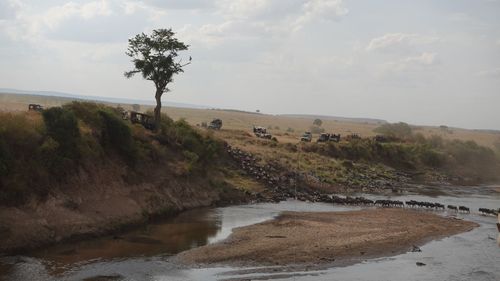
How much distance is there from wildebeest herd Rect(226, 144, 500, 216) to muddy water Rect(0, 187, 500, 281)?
47.8 ft

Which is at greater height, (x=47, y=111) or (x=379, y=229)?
(x=47, y=111)

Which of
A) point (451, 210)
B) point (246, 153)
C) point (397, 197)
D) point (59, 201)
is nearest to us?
point (59, 201)

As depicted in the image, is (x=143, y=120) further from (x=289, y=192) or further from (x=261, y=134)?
(x=261, y=134)

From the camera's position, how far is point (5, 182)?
119ft

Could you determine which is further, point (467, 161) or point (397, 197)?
point (467, 161)

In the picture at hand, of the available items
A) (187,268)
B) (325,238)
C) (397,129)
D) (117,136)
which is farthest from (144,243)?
(397,129)

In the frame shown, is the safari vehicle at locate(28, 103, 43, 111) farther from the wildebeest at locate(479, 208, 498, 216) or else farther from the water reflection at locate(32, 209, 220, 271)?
the wildebeest at locate(479, 208, 498, 216)

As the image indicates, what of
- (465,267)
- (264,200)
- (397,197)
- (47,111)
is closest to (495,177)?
(397,197)

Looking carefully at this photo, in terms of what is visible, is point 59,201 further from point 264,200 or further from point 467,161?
point 467,161

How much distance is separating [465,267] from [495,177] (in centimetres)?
7774

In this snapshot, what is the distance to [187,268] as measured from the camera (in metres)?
32.6

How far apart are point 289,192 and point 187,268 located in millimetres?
33804

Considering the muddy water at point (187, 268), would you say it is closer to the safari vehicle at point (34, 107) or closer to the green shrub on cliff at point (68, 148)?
the green shrub on cliff at point (68, 148)

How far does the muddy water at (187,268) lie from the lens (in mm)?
30609
